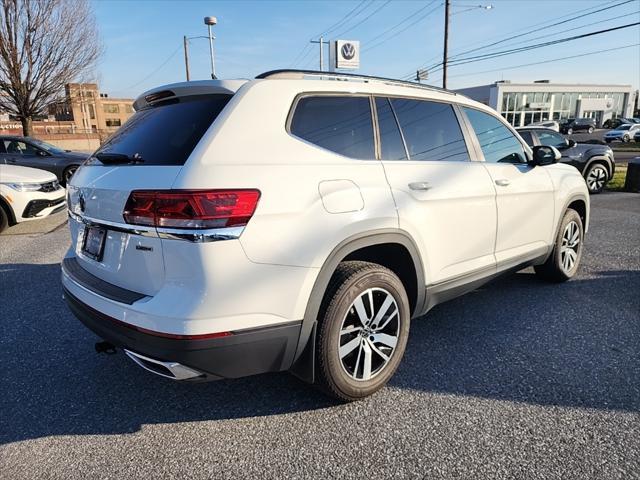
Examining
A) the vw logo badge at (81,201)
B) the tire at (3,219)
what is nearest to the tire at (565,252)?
the vw logo badge at (81,201)

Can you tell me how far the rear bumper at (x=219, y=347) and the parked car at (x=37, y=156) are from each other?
1018cm

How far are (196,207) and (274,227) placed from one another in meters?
0.37

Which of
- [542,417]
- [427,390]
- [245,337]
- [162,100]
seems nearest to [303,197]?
[245,337]

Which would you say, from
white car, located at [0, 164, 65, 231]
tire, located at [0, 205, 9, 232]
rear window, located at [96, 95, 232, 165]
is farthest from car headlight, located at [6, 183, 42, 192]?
rear window, located at [96, 95, 232, 165]

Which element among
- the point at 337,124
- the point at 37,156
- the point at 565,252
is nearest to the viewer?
the point at 337,124

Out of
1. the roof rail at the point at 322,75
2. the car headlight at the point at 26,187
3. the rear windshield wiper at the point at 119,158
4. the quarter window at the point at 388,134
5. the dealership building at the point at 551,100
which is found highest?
the dealership building at the point at 551,100

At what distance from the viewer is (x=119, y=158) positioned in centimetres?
238

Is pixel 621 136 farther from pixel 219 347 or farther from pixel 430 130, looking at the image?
pixel 219 347

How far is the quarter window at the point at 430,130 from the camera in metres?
2.93

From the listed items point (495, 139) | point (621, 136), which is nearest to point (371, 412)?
point (495, 139)

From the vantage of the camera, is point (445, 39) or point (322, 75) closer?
point (322, 75)

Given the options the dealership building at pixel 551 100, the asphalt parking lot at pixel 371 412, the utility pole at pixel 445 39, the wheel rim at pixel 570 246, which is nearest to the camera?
the asphalt parking lot at pixel 371 412

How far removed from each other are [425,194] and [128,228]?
178 centimetres

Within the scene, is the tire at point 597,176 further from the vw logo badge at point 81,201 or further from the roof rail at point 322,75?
the vw logo badge at point 81,201
